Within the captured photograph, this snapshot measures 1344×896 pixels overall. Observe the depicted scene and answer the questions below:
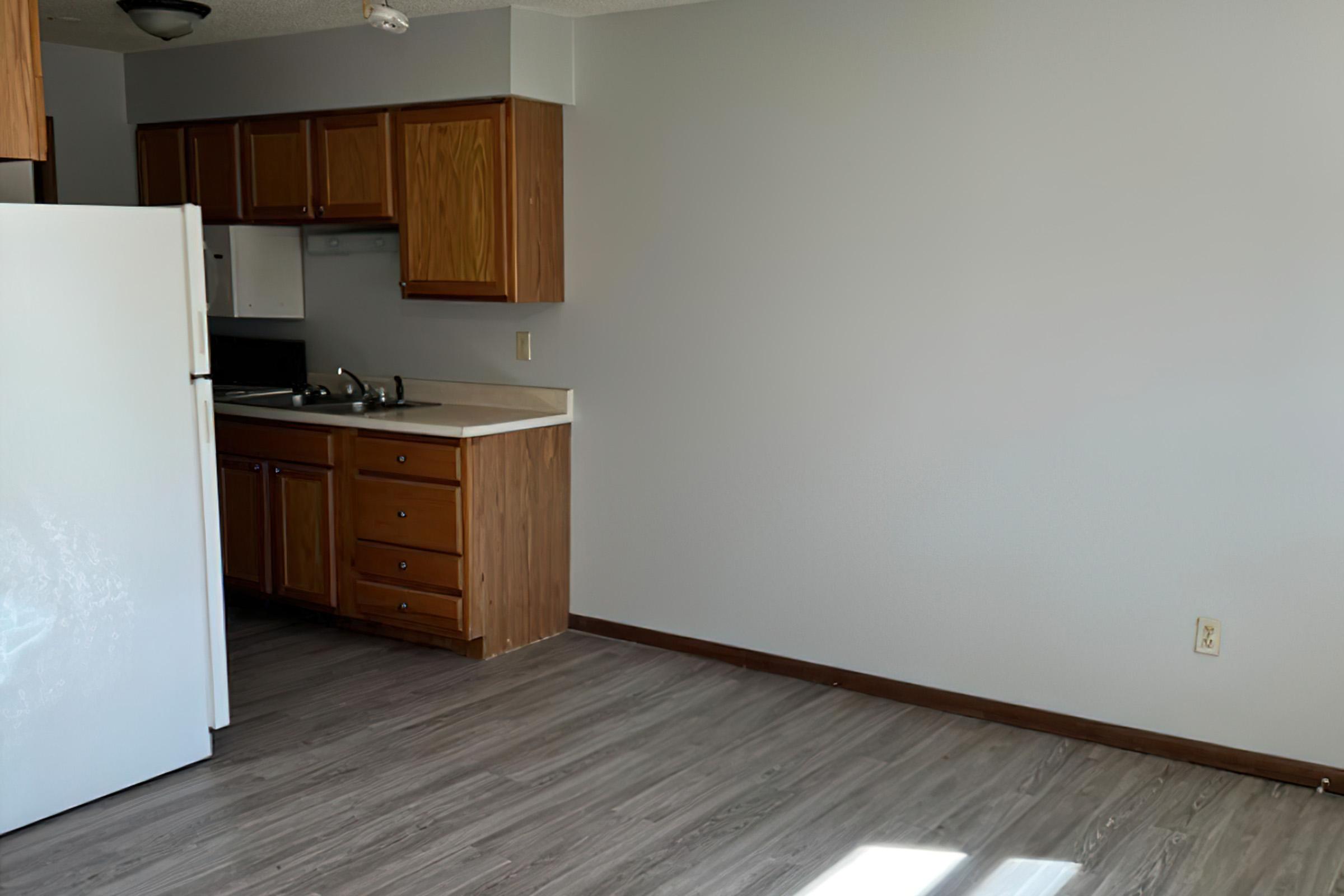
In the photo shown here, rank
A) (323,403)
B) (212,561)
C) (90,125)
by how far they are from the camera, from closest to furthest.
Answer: (212,561)
(323,403)
(90,125)

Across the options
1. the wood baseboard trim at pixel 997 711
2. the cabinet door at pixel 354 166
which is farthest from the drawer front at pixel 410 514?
the cabinet door at pixel 354 166

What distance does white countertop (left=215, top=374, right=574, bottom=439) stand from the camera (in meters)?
4.16

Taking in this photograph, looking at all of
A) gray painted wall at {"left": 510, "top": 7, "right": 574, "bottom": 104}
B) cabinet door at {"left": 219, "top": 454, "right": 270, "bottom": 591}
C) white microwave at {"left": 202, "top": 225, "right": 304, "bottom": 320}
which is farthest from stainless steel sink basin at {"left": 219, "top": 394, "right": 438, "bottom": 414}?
gray painted wall at {"left": 510, "top": 7, "right": 574, "bottom": 104}

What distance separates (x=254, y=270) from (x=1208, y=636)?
3.99 meters

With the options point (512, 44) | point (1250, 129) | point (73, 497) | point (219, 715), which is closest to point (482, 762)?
point (219, 715)

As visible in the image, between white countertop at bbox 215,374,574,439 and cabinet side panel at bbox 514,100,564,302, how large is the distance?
425mm

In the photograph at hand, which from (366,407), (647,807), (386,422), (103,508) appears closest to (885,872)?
(647,807)

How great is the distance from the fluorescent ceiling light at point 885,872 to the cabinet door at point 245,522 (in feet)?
9.41

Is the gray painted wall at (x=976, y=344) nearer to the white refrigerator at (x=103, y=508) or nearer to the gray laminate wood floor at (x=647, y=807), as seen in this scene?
the gray laminate wood floor at (x=647, y=807)

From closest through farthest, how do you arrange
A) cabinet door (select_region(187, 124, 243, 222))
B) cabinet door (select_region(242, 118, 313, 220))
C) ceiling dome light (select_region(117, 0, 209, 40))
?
ceiling dome light (select_region(117, 0, 209, 40))
cabinet door (select_region(242, 118, 313, 220))
cabinet door (select_region(187, 124, 243, 222))

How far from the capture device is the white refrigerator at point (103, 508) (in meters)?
2.83

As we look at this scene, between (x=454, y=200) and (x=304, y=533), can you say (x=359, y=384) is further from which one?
(x=454, y=200)

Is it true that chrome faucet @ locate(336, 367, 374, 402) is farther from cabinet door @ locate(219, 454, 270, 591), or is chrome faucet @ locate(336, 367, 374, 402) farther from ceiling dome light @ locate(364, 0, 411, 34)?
ceiling dome light @ locate(364, 0, 411, 34)

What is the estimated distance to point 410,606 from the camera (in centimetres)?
429
